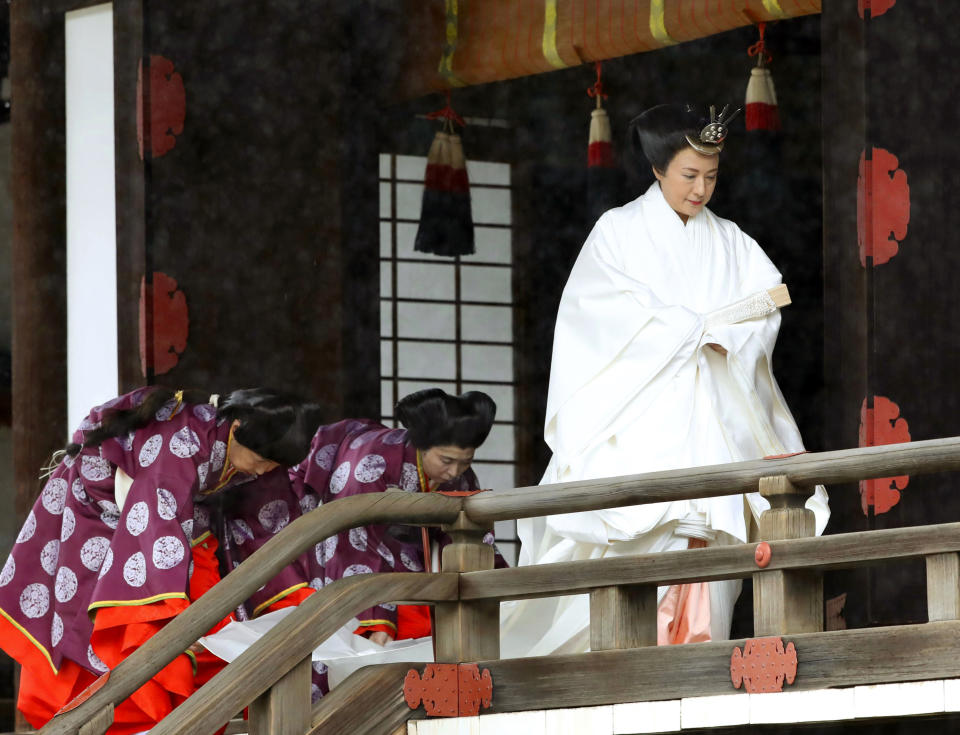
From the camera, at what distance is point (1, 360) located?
8859 millimetres

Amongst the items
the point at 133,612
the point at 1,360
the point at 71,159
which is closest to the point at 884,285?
the point at 133,612

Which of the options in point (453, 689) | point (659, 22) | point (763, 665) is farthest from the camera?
point (659, 22)

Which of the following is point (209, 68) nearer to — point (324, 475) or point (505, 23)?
point (505, 23)

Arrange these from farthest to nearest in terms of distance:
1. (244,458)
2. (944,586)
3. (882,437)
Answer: (882,437) → (244,458) → (944,586)

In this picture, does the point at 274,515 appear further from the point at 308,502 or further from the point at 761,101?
the point at 761,101

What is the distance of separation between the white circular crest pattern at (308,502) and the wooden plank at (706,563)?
4.13ft

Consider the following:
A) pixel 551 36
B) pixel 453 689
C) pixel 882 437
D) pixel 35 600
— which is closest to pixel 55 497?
pixel 35 600

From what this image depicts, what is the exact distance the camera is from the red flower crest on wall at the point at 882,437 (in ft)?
20.9

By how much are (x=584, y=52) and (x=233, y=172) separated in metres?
1.55

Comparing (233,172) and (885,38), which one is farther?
(233,172)

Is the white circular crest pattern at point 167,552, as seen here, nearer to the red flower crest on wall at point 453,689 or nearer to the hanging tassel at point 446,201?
the red flower crest on wall at point 453,689

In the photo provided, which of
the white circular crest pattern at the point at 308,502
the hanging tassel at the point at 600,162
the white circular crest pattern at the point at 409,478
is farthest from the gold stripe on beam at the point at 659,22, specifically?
the white circular crest pattern at the point at 308,502

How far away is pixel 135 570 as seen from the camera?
6.01 meters

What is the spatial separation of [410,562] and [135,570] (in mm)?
1053
